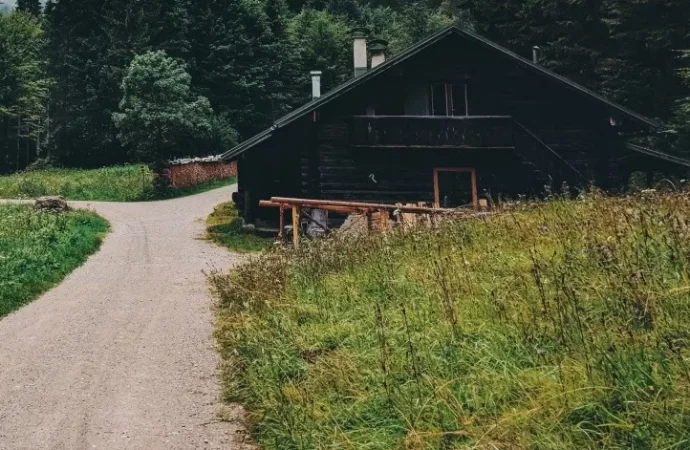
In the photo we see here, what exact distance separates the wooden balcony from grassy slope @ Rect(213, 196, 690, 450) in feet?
43.0

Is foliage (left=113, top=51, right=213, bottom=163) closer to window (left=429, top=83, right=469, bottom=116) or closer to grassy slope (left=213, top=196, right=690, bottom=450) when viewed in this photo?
window (left=429, top=83, right=469, bottom=116)

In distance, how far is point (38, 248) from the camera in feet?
52.2

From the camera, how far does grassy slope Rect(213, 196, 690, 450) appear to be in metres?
4.14

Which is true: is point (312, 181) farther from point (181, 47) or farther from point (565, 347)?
point (181, 47)

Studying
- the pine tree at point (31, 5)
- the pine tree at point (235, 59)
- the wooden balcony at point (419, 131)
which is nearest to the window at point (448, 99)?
the wooden balcony at point (419, 131)

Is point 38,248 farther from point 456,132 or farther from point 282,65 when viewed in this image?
point 282,65

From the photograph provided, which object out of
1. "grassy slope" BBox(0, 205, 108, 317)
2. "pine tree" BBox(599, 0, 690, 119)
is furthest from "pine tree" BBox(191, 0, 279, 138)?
"pine tree" BBox(599, 0, 690, 119)

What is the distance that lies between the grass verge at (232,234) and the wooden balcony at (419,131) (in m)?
5.29

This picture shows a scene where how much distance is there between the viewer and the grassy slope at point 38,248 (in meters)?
12.9

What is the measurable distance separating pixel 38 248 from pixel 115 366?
30.5ft

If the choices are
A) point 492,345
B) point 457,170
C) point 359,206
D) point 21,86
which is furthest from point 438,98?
point 21,86

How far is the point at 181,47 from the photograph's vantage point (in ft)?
161

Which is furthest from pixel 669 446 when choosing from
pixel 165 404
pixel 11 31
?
pixel 11 31

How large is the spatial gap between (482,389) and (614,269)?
1.99 metres
